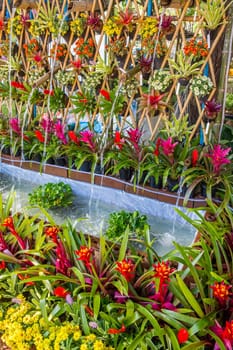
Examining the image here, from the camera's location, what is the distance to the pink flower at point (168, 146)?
3.14 m

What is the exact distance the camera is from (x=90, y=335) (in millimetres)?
1730

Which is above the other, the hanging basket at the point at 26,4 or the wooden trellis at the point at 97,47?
the hanging basket at the point at 26,4

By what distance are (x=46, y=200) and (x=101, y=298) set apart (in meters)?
1.55

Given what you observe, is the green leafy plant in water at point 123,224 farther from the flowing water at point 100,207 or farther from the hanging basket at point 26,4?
the hanging basket at point 26,4

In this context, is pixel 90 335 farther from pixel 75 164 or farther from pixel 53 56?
pixel 53 56

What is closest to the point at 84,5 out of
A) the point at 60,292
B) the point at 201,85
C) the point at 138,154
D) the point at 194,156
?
the point at 201,85

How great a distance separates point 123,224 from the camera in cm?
281

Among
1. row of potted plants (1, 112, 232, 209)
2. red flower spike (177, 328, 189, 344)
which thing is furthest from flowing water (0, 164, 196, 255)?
red flower spike (177, 328, 189, 344)

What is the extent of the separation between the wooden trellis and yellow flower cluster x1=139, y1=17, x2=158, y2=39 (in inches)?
1.4

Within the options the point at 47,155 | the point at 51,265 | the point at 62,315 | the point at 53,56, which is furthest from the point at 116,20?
the point at 62,315

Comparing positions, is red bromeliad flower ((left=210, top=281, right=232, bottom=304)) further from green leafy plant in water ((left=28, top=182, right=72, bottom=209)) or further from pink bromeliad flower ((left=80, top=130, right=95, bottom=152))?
pink bromeliad flower ((left=80, top=130, right=95, bottom=152))

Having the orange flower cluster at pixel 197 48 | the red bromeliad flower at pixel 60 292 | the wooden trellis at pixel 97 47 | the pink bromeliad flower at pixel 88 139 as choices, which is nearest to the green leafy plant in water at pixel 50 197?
the pink bromeliad flower at pixel 88 139

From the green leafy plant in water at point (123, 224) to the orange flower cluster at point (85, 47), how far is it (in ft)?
5.74

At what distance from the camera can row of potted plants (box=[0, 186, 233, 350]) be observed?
162 cm
